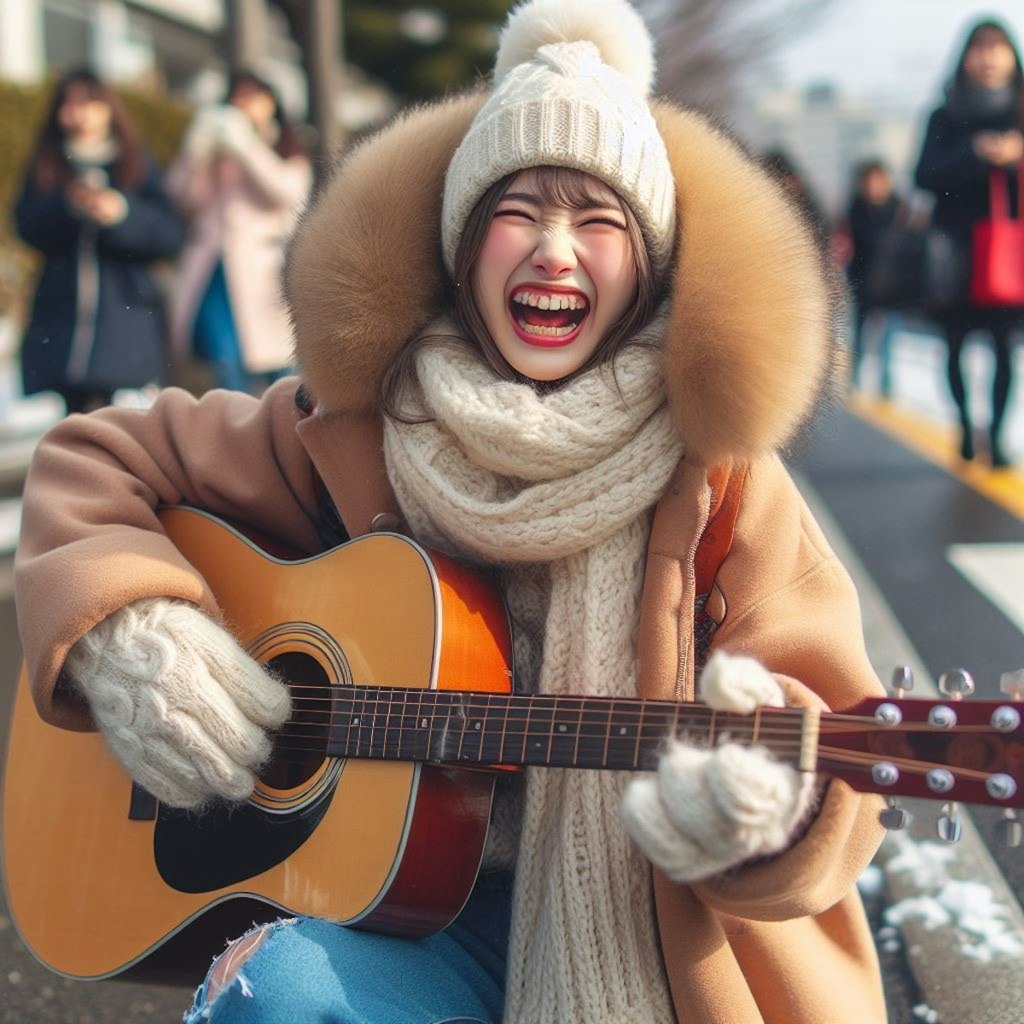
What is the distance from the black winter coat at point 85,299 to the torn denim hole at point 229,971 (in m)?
4.42

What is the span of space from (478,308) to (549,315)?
0.45ft

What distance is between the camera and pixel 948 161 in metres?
5.97

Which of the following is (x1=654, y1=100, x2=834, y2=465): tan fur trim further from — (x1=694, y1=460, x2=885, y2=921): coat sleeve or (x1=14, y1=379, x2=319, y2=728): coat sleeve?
(x1=14, y1=379, x2=319, y2=728): coat sleeve

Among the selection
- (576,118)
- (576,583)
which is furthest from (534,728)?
(576,118)

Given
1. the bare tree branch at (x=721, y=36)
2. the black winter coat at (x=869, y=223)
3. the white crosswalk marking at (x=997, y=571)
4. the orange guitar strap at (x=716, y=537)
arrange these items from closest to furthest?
the orange guitar strap at (x=716, y=537) < the white crosswalk marking at (x=997, y=571) < the black winter coat at (x=869, y=223) < the bare tree branch at (x=721, y=36)

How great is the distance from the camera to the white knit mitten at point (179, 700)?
1927 mm

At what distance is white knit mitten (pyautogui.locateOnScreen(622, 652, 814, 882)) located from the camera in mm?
1415

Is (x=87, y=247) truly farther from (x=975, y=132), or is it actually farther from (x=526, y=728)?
(x=526, y=728)

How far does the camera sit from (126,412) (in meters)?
2.44

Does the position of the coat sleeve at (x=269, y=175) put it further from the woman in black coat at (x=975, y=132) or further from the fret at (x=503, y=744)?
the fret at (x=503, y=744)

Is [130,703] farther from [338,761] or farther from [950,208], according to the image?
[950,208]

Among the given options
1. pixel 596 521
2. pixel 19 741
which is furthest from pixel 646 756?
pixel 19 741

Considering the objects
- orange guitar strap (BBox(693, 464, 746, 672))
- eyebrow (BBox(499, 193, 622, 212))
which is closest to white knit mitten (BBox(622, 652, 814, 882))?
orange guitar strap (BBox(693, 464, 746, 672))

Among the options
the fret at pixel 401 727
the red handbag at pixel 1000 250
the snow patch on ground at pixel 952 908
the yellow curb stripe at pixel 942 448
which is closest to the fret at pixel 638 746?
the fret at pixel 401 727
